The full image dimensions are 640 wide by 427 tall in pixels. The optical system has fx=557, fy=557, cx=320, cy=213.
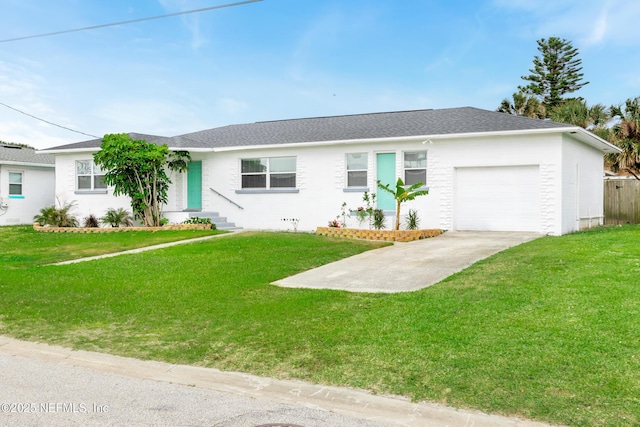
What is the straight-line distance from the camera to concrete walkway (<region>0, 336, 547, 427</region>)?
4387 millimetres

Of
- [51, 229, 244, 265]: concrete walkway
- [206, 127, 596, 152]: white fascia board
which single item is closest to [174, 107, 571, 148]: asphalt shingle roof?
[206, 127, 596, 152]: white fascia board

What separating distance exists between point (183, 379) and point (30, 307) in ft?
14.5

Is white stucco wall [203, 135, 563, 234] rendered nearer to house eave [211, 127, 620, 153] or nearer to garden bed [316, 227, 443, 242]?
house eave [211, 127, 620, 153]

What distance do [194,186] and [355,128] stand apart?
278 inches

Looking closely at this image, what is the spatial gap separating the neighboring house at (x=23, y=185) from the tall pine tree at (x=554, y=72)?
124 feet

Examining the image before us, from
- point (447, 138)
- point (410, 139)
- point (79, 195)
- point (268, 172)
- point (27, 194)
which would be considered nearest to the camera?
point (447, 138)

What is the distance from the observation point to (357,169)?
1998 cm

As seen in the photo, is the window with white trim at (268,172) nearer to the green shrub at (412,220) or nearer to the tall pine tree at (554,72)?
the green shrub at (412,220)

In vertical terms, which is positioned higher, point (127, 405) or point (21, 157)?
point (21, 157)

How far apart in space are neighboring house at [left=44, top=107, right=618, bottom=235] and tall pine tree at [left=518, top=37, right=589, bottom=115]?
27988mm

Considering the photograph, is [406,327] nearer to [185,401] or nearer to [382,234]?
[185,401]

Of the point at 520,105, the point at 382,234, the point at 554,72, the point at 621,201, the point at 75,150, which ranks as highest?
the point at 554,72

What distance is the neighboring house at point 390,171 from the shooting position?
17.5 metres

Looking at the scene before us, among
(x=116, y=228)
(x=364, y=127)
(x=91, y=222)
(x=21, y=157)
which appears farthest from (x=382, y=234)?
(x=21, y=157)
